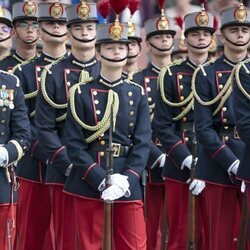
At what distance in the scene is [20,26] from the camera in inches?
500

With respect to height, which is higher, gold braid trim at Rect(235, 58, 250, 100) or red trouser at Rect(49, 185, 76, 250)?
gold braid trim at Rect(235, 58, 250, 100)

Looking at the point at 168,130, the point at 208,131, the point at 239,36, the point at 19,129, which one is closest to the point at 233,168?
the point at 208,131

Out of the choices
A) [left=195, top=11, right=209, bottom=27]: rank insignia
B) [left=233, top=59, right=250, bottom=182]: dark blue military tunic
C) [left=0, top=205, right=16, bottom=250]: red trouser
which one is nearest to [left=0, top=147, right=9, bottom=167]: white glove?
[left=0, top=205, right=16, bottom=250]: red trouser

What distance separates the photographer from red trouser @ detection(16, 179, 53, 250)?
1178 cm

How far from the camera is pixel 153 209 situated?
42.3 feet

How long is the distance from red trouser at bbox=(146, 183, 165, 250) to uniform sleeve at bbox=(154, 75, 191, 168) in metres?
0.96

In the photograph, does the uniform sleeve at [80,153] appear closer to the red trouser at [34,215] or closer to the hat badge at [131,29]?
the red trouser at [34,215]

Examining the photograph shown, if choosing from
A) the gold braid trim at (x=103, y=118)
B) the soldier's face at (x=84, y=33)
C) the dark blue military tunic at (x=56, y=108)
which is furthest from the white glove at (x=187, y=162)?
the gold braid trim at (x=103, y=118)

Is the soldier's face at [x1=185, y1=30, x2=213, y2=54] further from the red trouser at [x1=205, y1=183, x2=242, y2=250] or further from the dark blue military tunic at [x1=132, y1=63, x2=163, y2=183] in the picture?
the red trouser at [x1=205, y1=183, x2=242, y2=250]

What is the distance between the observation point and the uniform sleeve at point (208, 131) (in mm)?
10891

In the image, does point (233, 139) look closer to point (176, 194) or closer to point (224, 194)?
point (224, 194)

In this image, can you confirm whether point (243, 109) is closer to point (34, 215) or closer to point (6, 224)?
point (6, 224)

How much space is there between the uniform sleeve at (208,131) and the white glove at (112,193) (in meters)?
1.44

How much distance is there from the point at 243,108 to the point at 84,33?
1826 millimetres
